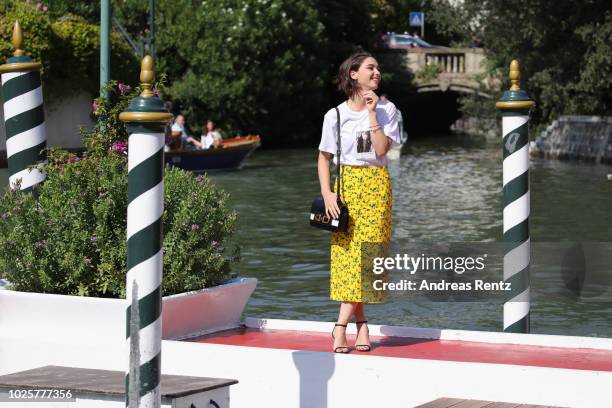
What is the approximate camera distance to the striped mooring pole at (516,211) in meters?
7.61

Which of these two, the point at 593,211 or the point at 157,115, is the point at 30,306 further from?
the point at 593,211

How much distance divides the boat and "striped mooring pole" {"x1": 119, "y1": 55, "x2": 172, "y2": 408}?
23076 millimetres

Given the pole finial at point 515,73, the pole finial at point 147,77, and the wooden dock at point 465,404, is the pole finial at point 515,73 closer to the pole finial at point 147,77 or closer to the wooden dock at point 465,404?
the wooden dock at point 465,404

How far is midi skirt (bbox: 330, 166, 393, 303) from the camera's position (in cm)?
680

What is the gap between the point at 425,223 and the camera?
733 inches

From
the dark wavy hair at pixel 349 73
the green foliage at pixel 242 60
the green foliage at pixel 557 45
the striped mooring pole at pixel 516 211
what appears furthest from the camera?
the green foliage at pixel 242 60

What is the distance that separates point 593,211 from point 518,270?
1306 cm

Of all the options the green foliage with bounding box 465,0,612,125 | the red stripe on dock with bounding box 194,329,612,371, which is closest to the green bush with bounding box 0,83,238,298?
the red stripe on dock with bounding box 194,329,612,371

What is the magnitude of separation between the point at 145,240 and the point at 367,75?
6.54 feet

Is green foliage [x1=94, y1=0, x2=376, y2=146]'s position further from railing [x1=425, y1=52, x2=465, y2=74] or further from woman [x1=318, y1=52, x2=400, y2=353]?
woman [x1=318, y1=52, x2=400, y2=353]

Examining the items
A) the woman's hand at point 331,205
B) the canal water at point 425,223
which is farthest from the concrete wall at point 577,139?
the woman's hand at point 331,205

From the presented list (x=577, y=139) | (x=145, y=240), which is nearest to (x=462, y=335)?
(x=145, y=240)

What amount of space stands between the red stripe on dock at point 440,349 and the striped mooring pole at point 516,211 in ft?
2.04

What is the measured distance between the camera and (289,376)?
656 cm
